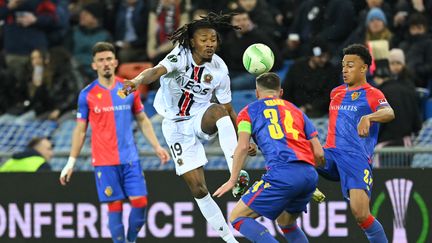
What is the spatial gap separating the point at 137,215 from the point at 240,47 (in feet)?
12.7

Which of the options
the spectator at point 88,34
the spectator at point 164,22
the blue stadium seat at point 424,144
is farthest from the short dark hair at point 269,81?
the spectator at point 88,34

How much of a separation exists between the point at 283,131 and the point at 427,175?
336 centimetres

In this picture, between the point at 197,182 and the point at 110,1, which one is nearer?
the point at 197,182

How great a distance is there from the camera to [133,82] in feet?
35.7

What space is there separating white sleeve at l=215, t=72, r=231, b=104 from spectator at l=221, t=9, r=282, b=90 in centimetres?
367

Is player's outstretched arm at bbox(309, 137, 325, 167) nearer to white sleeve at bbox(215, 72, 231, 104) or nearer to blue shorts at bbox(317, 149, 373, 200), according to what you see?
blue shorts at bbox(317, 149, 373, 200)

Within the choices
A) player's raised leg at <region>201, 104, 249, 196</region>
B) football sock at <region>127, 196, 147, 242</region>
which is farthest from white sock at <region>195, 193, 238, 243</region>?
football sock at <region>127, 196, 147, 242</region>

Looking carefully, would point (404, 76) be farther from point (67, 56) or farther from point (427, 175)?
point (67, 56)

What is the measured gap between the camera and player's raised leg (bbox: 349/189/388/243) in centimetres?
1161

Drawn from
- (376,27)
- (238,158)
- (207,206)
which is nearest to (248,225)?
(238,158)

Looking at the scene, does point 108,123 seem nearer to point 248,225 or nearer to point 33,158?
point 33,158

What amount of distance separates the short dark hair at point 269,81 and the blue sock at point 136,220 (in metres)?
2.71

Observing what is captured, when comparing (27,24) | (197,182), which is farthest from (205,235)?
(27,24)

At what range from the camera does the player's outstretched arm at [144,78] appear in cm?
1079
